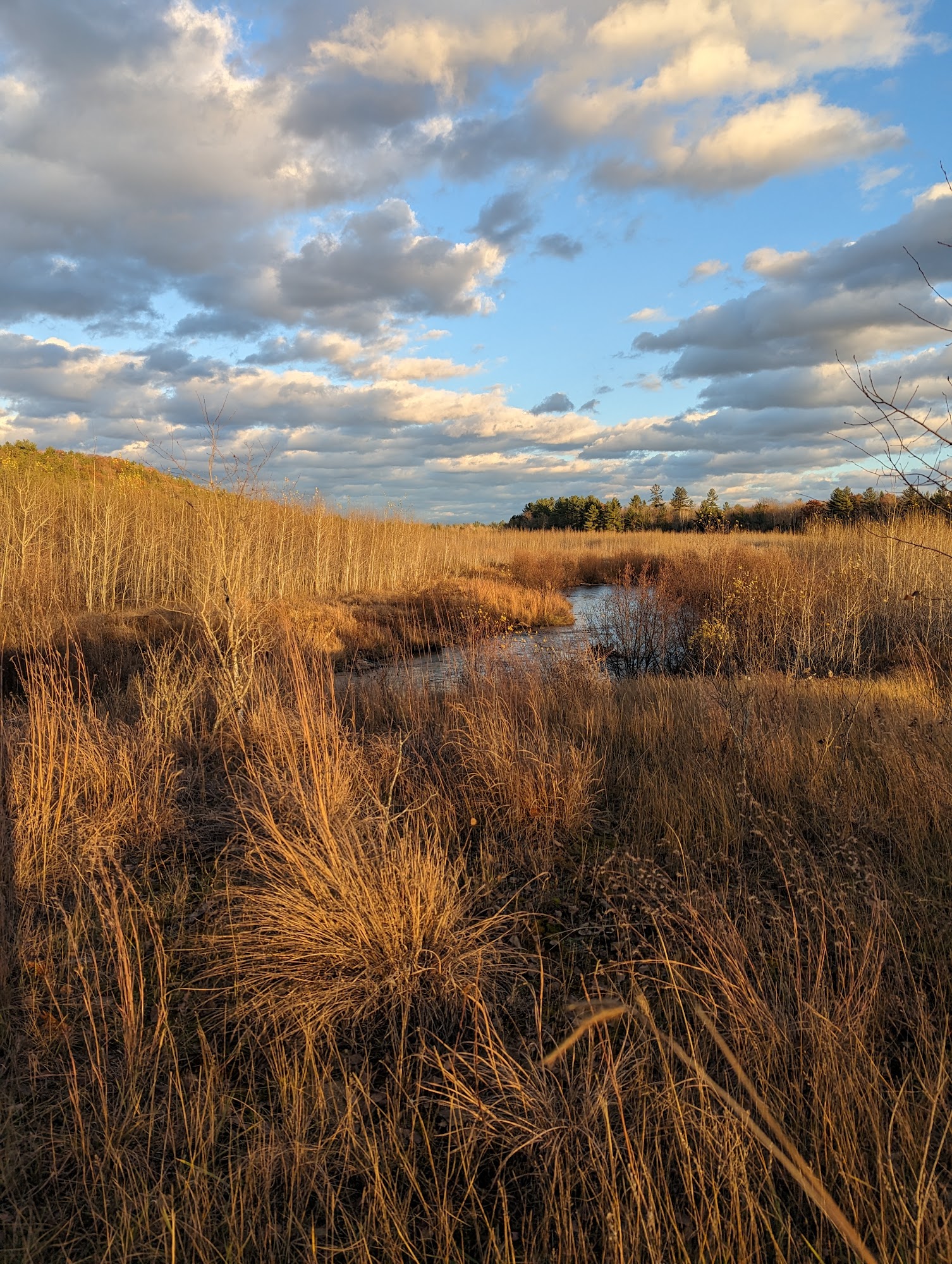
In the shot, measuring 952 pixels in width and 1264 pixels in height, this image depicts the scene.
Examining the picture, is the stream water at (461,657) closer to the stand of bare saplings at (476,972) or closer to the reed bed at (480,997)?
the stand of bare saplings at (476,972)

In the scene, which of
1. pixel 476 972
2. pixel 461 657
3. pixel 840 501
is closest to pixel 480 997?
pixel 476 972

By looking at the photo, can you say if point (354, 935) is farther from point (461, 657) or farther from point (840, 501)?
point (840, 501)

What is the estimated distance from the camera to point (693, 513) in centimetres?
3588

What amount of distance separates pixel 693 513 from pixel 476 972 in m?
35.6

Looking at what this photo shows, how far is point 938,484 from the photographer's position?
2.43 meters

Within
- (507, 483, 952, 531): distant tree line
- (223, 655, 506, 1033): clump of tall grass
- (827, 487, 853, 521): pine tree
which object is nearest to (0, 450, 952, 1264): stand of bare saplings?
(223, 655, 506, 1033): clump of tall grass

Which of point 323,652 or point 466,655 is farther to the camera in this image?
point 323,652

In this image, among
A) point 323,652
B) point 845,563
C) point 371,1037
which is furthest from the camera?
point 845,563

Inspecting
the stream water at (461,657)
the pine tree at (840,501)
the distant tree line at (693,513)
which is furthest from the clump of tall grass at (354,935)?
the pine tree at (840,501)

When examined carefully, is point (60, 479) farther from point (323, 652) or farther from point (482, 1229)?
point (482, 1229)

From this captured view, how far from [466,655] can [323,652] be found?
3.69 m

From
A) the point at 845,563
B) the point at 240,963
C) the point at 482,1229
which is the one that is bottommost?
the point at 482,1229

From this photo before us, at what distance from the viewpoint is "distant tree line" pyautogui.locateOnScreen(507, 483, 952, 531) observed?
1773cm

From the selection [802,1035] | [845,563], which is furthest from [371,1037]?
[845,563]
